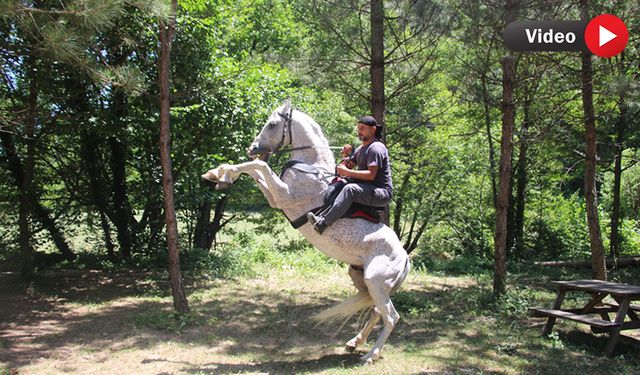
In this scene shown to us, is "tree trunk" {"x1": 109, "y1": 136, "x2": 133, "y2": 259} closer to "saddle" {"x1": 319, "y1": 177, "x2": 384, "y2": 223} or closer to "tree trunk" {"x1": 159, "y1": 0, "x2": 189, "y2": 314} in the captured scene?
"tree trunk" {"x1": 159, "y1": 0, "x2": 189, "y2": 314}

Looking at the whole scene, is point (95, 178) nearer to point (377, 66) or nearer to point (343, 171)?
point (377, 66)

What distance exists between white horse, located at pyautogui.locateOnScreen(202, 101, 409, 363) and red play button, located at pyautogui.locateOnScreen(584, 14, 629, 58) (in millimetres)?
5093

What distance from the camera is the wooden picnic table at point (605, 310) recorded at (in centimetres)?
580

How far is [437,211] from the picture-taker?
621 inches

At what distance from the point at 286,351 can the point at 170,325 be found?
188 centimetres

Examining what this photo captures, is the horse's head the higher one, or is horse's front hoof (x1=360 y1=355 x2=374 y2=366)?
the horse's head

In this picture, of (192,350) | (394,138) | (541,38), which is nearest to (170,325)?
(192,350)

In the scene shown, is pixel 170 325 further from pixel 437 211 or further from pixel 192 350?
pixel 437 211

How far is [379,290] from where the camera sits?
207 inches

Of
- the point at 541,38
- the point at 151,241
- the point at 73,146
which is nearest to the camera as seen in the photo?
the point at 541,38

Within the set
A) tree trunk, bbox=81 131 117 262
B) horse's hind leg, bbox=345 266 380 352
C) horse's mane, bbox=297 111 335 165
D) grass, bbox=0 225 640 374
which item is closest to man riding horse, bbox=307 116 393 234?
horse's mane, bbox=297 111 335 165

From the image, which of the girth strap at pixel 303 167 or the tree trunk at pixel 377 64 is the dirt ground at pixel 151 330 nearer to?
the girth strap at pixel 303 167

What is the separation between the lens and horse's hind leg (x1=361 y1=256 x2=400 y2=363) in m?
5.23

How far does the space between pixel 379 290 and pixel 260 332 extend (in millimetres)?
2368
